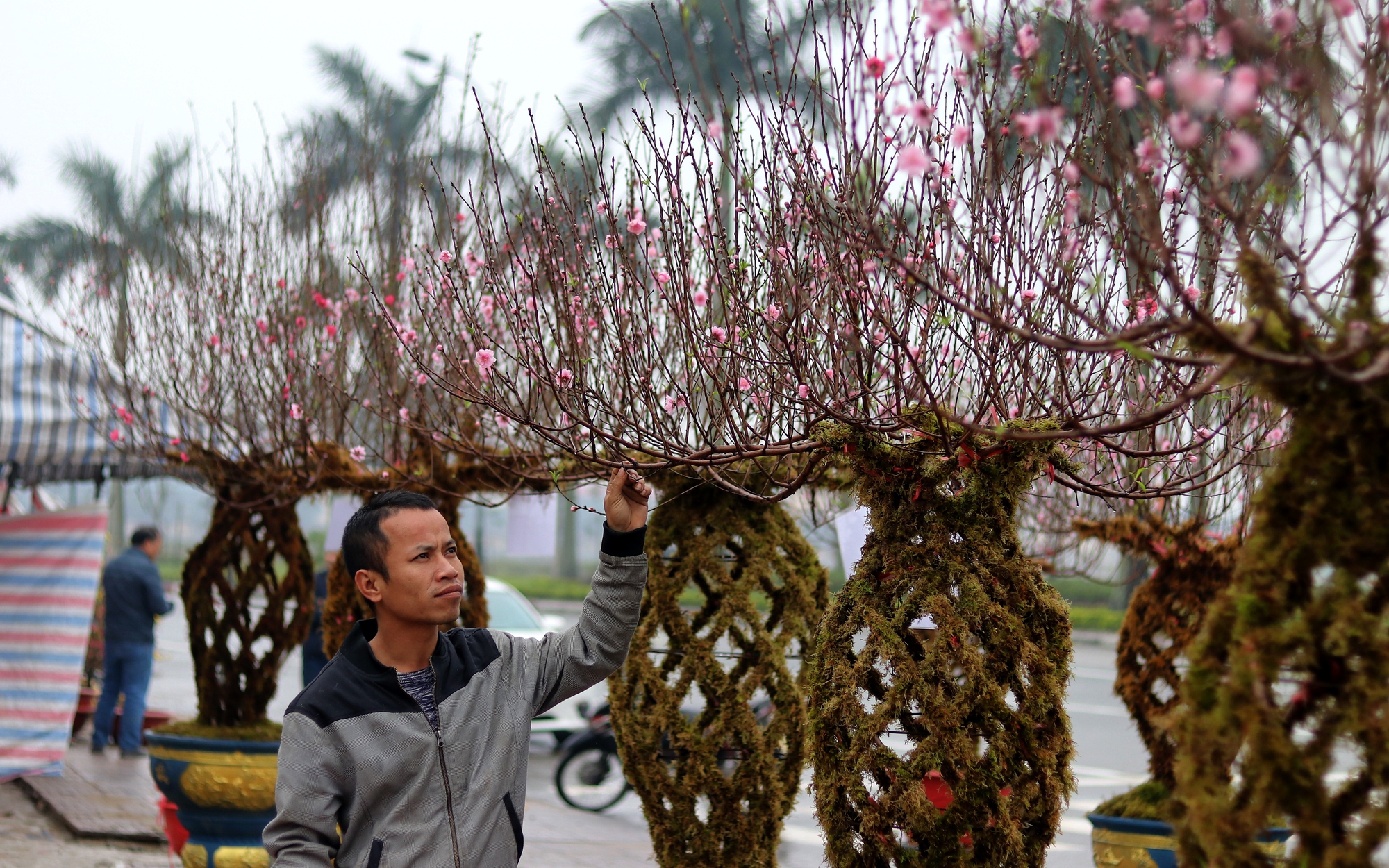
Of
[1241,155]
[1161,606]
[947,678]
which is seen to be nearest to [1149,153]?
[1241,155]

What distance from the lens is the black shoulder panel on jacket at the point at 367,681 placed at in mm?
2443

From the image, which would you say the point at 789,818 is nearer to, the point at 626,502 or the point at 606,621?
the point at 606,621

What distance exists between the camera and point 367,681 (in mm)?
2502

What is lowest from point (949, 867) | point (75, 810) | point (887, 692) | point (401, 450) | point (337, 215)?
point (75, 810)

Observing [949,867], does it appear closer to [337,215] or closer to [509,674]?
[509,674]

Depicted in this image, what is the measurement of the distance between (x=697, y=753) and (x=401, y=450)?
9.34 feet

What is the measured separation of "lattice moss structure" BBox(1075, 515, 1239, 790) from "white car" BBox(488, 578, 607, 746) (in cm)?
575

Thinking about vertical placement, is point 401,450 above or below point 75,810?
above

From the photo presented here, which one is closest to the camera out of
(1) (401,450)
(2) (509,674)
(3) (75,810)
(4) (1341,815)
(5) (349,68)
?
(4) (1341,815)

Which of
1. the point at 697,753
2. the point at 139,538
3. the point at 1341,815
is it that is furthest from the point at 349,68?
the point at 1341,815

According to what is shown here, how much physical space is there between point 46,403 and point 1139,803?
20.6 ft

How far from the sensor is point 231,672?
6.54 meters

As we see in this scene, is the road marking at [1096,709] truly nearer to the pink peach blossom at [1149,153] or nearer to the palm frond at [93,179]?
the pink peach blossom at [1149,153]

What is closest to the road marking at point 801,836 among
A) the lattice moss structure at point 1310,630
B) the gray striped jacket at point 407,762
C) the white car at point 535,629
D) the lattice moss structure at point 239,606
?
the white car at point 535,629
